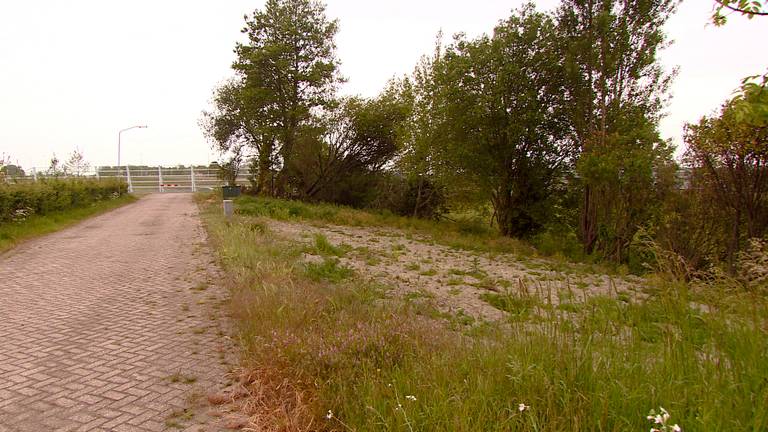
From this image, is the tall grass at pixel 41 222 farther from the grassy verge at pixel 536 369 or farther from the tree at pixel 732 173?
the tree at pixel 732 173

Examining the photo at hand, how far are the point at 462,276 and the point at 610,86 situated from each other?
1173cm

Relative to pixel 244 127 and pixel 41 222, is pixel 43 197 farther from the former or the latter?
pixel 244 127

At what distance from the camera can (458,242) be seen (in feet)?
55.2

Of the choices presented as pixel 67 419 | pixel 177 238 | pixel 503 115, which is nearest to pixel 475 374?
pixel 67 419

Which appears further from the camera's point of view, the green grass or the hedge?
the green grass

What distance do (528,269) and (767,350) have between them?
9006 millimetres

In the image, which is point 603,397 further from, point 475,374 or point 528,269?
point 528,269

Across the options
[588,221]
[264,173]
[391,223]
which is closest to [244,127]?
[264,173]

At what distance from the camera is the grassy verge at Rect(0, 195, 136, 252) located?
12.2 m

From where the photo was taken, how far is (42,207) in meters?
16.0

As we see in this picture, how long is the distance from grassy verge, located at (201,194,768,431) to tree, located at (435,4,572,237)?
15.8 m

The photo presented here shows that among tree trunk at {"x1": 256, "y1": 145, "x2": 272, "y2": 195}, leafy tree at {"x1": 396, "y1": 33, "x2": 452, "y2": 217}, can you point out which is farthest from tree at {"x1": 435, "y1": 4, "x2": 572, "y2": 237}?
tree trunk at {"x1": 256, "y1": 145, "x2": 272, "y2": 195}

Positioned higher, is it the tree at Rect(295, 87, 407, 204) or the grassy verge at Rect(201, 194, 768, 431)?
the tree at Rect(295, 87, 407, 204)

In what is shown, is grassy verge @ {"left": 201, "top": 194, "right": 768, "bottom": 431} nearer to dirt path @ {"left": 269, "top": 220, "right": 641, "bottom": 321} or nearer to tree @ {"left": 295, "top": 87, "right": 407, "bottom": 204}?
dirt path @ {"left": 269, "top": 220, "right": 641, "bottom": 321}
